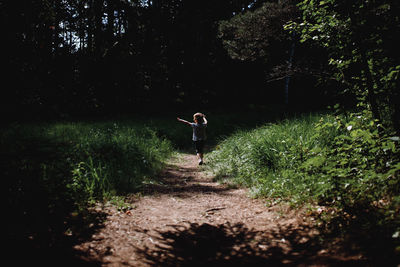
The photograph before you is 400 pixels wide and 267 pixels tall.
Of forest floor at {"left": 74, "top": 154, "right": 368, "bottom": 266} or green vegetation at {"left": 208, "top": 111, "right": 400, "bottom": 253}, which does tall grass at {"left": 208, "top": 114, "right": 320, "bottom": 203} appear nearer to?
green vegetation at {"left": 208, "top": 111, "right": 400, "bottom": 253}

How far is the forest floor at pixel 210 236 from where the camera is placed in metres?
2.86

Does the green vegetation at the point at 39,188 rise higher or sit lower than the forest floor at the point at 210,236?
higher

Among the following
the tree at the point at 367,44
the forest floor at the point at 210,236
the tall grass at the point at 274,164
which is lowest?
the forest floor at the point at 210,236

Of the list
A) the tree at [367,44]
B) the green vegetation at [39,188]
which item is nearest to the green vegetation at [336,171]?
the tree at [367,44]

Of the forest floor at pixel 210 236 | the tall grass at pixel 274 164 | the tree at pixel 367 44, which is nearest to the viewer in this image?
the forest floor at pixel 210 236

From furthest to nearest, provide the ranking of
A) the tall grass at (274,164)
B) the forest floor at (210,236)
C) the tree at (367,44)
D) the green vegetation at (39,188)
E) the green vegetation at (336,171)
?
the tall grass at (274,164), the tree at (367,44), the green vegetation at (39,188), the green vegetation at (336,171), the forest floor at (210,236)

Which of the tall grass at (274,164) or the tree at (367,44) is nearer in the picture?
the tree at (367,44)

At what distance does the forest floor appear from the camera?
2863 mm

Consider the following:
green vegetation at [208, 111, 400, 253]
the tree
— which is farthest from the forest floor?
the tree

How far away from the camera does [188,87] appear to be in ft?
84.7

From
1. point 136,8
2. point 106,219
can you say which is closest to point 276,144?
point 106,219

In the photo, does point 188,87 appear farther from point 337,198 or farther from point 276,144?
point 337,198

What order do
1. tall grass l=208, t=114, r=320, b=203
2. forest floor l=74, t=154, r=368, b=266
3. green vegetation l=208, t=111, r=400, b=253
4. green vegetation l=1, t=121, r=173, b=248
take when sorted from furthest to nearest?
tall grass l=208, t=114, r=320, b=203, green vegetation l=1, t=121, r=173, b=248, green vegetation l=208, t=111, r=400, b=253, forest floor l=74, t=154, r=368, b=266

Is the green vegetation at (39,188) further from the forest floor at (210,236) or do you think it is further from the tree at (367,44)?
the tree at (367,44)
